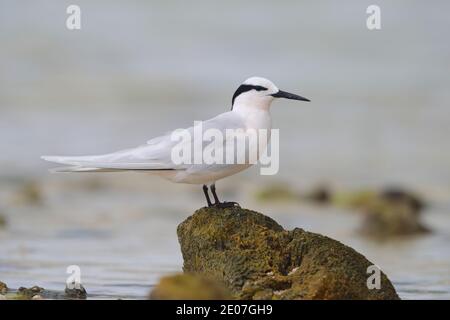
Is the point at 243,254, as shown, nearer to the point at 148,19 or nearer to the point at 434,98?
the point at 434,98

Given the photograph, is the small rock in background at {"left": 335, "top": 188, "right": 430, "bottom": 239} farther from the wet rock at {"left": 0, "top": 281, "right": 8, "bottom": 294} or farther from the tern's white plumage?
the wet rock at {"left": 0, "top": 281, "right": 8, "bottom": 294}

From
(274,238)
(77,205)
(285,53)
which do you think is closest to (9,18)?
(285,53)

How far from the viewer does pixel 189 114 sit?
20344 mm

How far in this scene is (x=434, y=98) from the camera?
21.8 m

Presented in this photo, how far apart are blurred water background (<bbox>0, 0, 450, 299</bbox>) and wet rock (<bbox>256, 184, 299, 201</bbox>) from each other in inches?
9.1

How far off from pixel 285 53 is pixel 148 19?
5075 mm

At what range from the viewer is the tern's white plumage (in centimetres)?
802

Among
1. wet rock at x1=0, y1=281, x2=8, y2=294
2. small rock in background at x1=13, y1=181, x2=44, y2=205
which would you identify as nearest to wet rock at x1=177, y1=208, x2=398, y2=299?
wet rock at x1=0, y1=281, x2=8, y2=294

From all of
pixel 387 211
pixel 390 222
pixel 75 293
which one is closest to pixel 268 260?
pixel 75 293

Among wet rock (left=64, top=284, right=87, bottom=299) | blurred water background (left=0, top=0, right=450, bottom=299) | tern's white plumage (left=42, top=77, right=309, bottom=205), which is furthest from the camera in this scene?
blurred water background (left=0, top=0, right=450, bottom=299)

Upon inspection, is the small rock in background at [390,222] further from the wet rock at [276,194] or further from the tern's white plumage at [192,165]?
the tern's white plumage at [192,165]

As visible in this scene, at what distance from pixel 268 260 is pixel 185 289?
104cm

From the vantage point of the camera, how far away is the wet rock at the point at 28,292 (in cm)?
786

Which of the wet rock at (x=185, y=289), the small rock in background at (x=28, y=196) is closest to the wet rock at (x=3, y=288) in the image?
the wet rock at (x=185, y=289)
